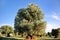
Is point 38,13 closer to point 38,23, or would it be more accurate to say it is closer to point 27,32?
point 38,23

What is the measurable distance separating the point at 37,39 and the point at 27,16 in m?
4.23

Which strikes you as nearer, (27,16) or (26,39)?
(26,39)

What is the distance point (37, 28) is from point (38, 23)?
776 mm

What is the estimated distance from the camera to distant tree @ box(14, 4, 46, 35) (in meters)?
24.7

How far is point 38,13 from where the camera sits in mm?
26625

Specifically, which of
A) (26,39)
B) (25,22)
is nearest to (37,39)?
(26,39)

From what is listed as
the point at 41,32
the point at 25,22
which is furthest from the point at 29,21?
the point at 41,32

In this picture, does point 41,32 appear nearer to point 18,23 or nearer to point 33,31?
point 33,31

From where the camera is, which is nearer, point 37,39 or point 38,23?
point 37,39

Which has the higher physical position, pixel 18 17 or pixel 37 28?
pixel 18 17

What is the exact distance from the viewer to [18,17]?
2636 cm

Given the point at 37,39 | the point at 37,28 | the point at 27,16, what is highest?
the point at 27,16

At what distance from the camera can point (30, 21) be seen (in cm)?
2561

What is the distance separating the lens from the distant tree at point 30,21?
2469 cm
